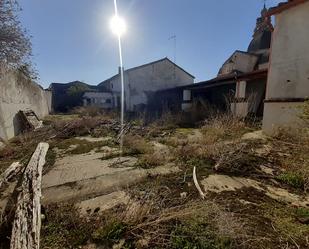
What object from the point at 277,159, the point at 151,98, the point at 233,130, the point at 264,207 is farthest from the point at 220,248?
the point at 151,98

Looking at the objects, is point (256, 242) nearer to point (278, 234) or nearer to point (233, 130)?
point (278, 234)

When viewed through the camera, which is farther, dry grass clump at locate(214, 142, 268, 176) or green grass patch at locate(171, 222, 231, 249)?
dry grass clump at locate(214, 142, 268, 176)

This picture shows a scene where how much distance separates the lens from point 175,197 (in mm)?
2918

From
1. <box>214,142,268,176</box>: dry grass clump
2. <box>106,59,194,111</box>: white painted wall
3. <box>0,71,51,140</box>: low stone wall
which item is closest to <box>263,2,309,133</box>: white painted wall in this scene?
<box>214,142,268,176</box>: dry grass clump

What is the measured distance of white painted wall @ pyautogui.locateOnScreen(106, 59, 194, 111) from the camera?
21.9 m

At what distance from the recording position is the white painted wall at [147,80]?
21922 millimetres

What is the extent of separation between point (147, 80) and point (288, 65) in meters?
17.0

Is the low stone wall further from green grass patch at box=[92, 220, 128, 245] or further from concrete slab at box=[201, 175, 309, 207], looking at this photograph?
concrete slab at box=[201, 175, 309, 207]

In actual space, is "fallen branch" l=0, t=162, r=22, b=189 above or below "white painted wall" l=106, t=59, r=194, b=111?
below

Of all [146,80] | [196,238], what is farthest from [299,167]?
[146,80]

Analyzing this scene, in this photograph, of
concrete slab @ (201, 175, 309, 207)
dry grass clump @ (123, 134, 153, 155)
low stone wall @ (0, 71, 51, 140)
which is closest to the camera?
concrete slab @ (201, 175, 309, 207)

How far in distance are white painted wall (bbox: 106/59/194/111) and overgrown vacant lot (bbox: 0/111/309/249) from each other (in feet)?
55.3

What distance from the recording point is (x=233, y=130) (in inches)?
282

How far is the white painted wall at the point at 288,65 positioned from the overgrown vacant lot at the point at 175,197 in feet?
4.48
